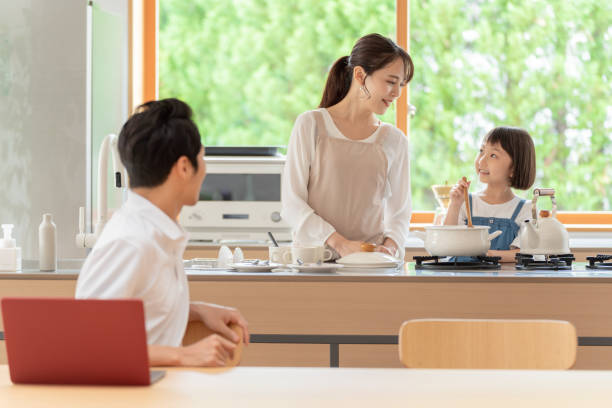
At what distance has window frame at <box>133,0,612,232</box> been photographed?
168 inches

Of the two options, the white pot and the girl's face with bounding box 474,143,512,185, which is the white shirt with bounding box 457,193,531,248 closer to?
the girl's face with bounding box 474,143,512,185

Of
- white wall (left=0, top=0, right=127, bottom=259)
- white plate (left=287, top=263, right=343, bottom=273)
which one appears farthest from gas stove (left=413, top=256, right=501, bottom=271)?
white wall (left=0, top=0, right=127, bottom=259)

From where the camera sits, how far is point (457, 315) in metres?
2.14

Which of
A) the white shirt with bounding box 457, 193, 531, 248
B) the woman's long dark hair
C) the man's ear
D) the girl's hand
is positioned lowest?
the white shirt with bounding box 457, 193, 531, 248

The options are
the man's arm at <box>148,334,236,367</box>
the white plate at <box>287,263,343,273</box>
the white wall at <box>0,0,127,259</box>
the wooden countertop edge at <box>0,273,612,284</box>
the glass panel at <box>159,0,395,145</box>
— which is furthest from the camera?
the glass panel at <box>159,0,395,145</box>

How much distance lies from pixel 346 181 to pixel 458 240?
1.61ft

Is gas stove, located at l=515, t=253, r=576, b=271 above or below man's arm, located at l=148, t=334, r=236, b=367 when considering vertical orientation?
above

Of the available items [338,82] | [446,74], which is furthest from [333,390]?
[446,74]

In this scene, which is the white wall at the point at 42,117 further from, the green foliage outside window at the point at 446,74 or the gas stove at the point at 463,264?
the gas stove at the point at 463,264

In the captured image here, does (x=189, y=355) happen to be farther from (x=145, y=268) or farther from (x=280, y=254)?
(x=280, y=254)

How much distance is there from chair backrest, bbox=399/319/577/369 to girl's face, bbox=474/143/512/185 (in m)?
1.37

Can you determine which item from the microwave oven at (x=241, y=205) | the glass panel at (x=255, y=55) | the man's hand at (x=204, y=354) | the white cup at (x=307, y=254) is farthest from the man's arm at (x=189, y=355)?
the glass panel at (x=255, y=55)

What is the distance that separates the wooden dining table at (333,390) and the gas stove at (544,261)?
104 centimetres

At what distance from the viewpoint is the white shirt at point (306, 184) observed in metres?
2.52
